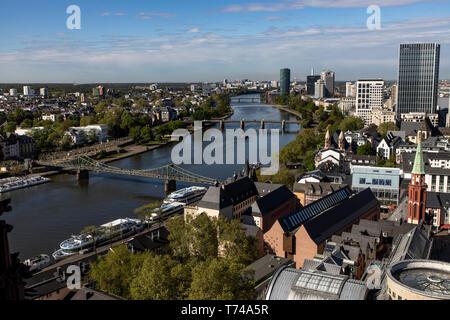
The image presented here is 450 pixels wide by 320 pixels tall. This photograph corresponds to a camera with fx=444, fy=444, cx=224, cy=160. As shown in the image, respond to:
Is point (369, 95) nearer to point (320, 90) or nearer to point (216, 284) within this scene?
point (320, 90)

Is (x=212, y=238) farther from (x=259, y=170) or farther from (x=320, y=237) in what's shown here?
(x=259, y=170)

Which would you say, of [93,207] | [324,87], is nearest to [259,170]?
[93,207]

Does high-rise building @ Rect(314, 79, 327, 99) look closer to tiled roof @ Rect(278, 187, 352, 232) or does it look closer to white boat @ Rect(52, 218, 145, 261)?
tiled roof @ Rect(278, 187, 352, 232)

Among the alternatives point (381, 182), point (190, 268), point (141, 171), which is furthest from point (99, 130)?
point (190, 268)

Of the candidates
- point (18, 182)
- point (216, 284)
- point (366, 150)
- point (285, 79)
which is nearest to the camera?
point (216, 284)

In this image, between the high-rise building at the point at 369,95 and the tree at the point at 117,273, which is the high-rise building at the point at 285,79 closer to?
the high-rise building at the point at 369,95
